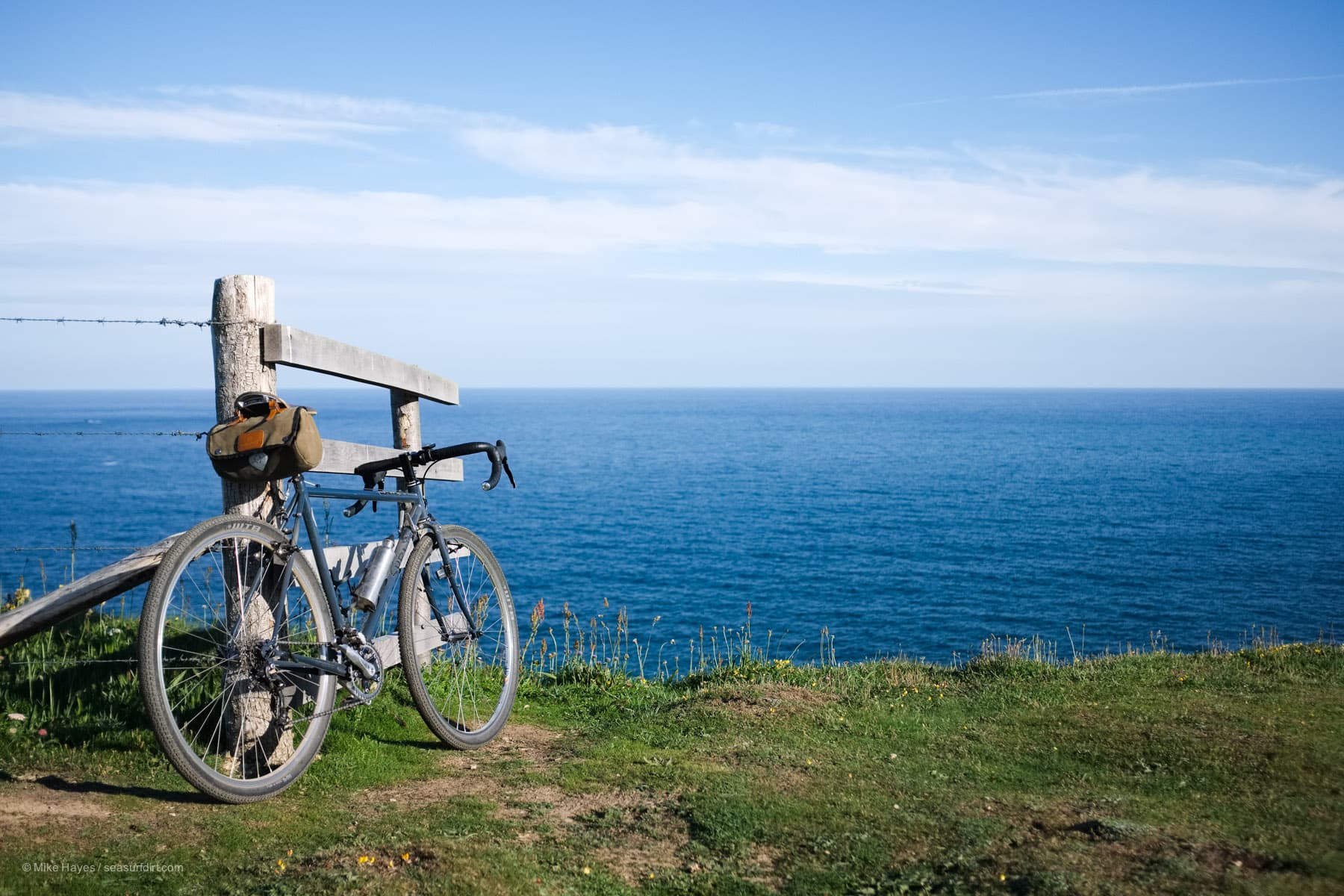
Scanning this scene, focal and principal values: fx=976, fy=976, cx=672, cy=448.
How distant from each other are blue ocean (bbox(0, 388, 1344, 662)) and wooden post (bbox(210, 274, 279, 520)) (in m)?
2.36

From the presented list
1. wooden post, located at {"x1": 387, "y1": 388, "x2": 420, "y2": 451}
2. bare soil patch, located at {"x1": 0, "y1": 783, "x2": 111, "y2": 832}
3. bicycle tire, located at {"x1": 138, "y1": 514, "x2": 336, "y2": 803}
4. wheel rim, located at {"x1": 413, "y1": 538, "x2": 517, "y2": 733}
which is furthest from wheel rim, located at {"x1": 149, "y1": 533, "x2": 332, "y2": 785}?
wooden post, located at {"x1": 387, "y1": 388, "x2": 420, "y2": 451}

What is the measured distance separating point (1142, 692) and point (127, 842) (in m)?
6.74

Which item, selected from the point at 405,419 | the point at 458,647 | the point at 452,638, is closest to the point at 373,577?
the point at 452,638

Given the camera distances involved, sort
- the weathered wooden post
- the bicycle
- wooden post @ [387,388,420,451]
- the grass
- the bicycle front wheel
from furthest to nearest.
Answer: wooden post @ [387,388,420,451] → the bicycle front wheel → the weathered wooden post → the bicycle → the grass

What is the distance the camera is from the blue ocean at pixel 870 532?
102 feet

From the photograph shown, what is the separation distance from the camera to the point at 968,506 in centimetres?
5831

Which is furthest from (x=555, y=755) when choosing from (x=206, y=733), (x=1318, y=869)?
(x=1318, y=869)

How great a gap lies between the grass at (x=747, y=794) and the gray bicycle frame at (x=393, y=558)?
0.71m

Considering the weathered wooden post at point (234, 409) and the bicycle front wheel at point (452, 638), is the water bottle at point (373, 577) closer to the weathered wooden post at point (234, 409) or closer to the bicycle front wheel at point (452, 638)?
the bicycle front wheel at point (452, 638)

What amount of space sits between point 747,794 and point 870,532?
45.1 metres

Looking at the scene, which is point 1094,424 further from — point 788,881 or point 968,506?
point 788,881

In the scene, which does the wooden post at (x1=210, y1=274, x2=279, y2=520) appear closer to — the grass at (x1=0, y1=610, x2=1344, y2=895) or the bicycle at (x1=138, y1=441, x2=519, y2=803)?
the bicycle at (x1=138, y1=441, x2=519, y2=803)

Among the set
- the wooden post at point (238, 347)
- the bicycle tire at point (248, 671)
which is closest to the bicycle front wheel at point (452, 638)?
the bicycle tire at point (248, 671)

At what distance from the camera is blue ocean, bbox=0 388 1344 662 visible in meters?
31.0
